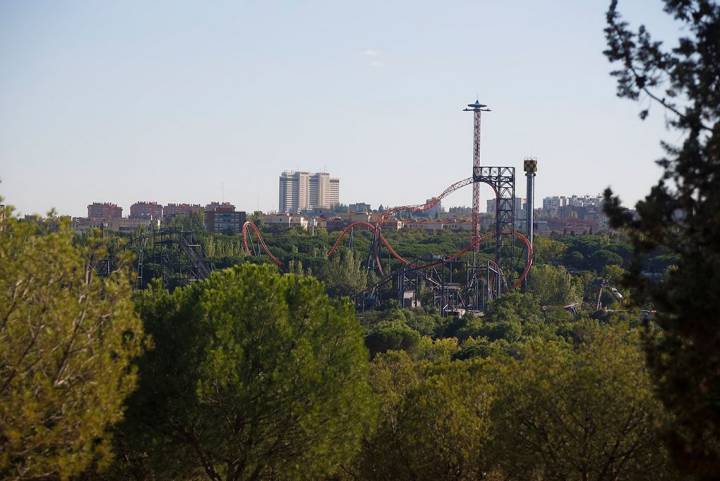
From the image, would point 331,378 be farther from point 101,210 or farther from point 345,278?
point 101,210

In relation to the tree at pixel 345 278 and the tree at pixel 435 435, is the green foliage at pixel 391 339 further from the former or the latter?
the tree at pixel 345 278

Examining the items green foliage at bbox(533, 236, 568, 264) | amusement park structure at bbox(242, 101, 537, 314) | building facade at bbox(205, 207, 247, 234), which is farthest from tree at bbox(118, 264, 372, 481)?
building facade at bbox(205, 207, 247, 234)

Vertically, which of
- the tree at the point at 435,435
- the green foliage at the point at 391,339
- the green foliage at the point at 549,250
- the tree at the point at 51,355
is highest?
the tree at the point at 51,355

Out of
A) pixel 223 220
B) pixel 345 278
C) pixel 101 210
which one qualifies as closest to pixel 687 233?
pixel 345 278

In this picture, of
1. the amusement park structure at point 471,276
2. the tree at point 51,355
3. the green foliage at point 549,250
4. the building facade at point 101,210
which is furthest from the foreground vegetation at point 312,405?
the building facade at point 101,210

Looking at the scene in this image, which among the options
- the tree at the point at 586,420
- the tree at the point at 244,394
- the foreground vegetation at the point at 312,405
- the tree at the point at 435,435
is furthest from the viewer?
the tree at the point at 435,435

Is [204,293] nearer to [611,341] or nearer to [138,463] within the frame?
[138,463]
